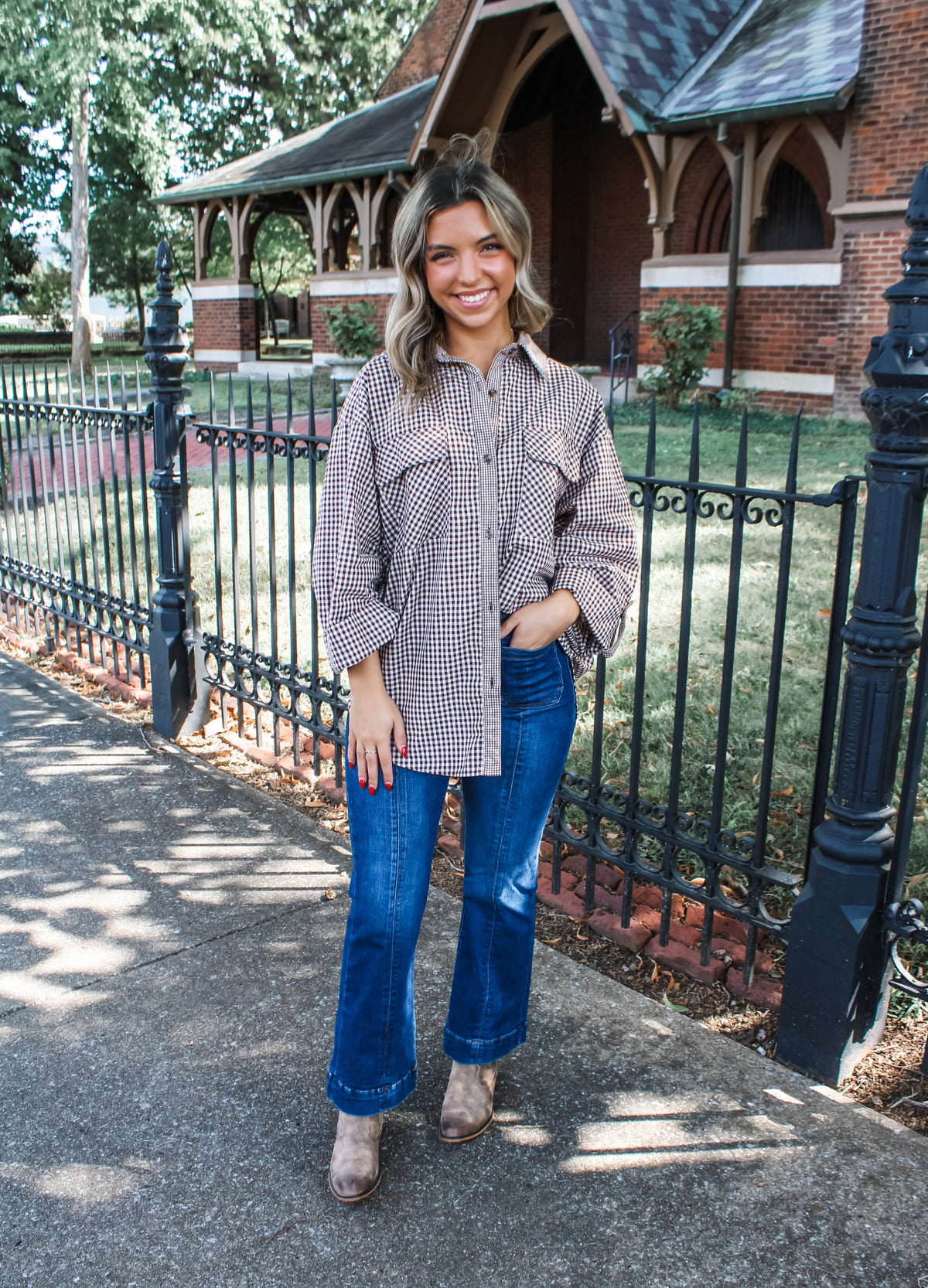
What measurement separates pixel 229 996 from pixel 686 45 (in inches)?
602

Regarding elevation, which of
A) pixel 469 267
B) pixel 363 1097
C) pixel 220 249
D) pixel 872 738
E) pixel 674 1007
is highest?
pixel 220 249

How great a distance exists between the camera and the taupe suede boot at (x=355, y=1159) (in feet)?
7.12

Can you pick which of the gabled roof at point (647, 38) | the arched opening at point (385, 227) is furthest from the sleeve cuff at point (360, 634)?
the arched opening at point (385, 227)

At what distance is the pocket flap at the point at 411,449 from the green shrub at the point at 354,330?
16.6 meters

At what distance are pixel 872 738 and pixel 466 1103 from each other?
121 centimetres

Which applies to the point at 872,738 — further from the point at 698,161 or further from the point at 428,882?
the point at 698,161

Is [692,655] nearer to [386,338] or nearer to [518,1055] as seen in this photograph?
[518,1055]

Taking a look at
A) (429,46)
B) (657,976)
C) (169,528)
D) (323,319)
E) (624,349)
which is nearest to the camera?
(657,976)

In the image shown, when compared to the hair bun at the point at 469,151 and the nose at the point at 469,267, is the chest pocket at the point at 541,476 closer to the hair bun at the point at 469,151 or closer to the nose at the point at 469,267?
the nose at the point at 469,267

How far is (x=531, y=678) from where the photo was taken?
2135mm

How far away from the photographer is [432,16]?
72.4 ft

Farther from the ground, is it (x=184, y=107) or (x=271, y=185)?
(x=184, y=107)

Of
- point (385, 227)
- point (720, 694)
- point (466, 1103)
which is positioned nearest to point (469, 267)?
point (466, 1103)

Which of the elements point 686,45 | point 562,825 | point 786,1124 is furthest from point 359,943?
point 686,45
